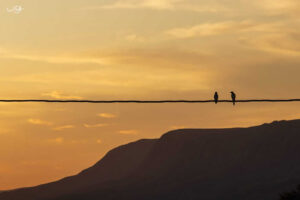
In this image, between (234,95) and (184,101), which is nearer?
(184,101)

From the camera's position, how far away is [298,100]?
113ft

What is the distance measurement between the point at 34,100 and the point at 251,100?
8.72m

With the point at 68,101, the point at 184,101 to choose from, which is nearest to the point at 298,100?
the point at 184,101

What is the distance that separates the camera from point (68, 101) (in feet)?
110

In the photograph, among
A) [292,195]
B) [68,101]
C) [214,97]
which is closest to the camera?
[68,101]

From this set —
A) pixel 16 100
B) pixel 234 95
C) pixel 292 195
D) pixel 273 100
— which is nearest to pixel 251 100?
pixel 273 100

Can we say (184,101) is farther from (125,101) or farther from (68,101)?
(68,101)

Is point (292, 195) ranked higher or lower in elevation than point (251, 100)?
lower

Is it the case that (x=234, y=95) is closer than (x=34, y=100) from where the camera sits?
No

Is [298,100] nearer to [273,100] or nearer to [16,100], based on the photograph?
[273,100]

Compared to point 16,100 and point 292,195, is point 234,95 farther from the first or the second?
point 292,195

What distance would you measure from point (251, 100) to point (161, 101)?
362 centimetres

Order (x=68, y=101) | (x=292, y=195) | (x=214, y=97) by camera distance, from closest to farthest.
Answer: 1. (x=68, y=101)
2. (x=214, y=97)
3. (x=292, y=195)

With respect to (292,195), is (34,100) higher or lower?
higher
